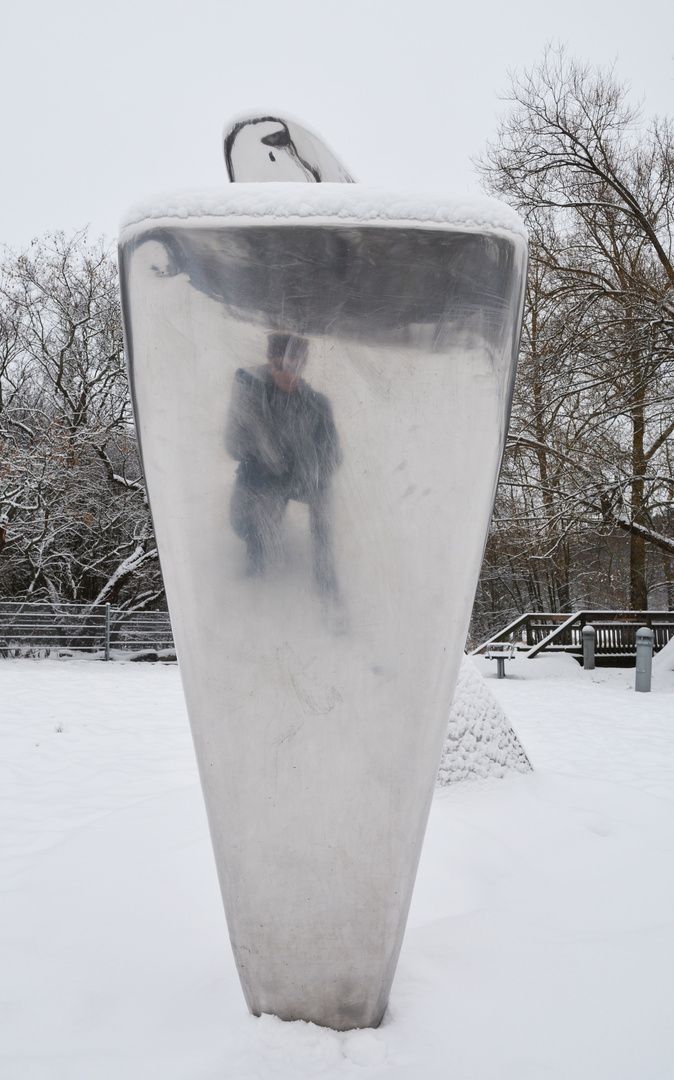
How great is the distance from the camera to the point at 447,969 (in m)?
1.88

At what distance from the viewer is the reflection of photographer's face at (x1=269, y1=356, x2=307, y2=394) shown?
1.42m

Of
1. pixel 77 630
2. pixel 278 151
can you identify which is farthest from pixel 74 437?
pixel 278 151

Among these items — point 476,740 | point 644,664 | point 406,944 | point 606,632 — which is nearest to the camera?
point 406,944

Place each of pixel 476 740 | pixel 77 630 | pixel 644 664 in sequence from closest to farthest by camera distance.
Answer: pixel 476 740 → pixel 644 664 → pixel 77 630

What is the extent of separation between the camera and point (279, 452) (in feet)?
4.75

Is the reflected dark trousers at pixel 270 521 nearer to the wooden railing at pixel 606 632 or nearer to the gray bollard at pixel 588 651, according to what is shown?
the gray bollard at pixel 588 651

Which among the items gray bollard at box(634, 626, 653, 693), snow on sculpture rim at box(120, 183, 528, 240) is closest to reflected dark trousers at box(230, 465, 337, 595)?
snow on sculpture rim at box(120, 183, 528, 240)

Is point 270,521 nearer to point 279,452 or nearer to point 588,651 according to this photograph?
point 279,452

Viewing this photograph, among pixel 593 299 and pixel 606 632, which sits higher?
pixel 593 299

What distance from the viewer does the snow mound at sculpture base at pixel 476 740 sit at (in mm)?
3404

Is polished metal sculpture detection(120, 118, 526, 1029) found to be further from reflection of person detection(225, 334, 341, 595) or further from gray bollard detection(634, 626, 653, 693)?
gray bollard detection(634, 626, 653, 693)

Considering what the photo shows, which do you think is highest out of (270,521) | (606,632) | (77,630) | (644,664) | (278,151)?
(278,151)

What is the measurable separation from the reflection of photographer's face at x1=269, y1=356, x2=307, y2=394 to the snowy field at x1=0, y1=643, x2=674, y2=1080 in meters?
1.33

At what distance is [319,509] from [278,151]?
39.9 inches
